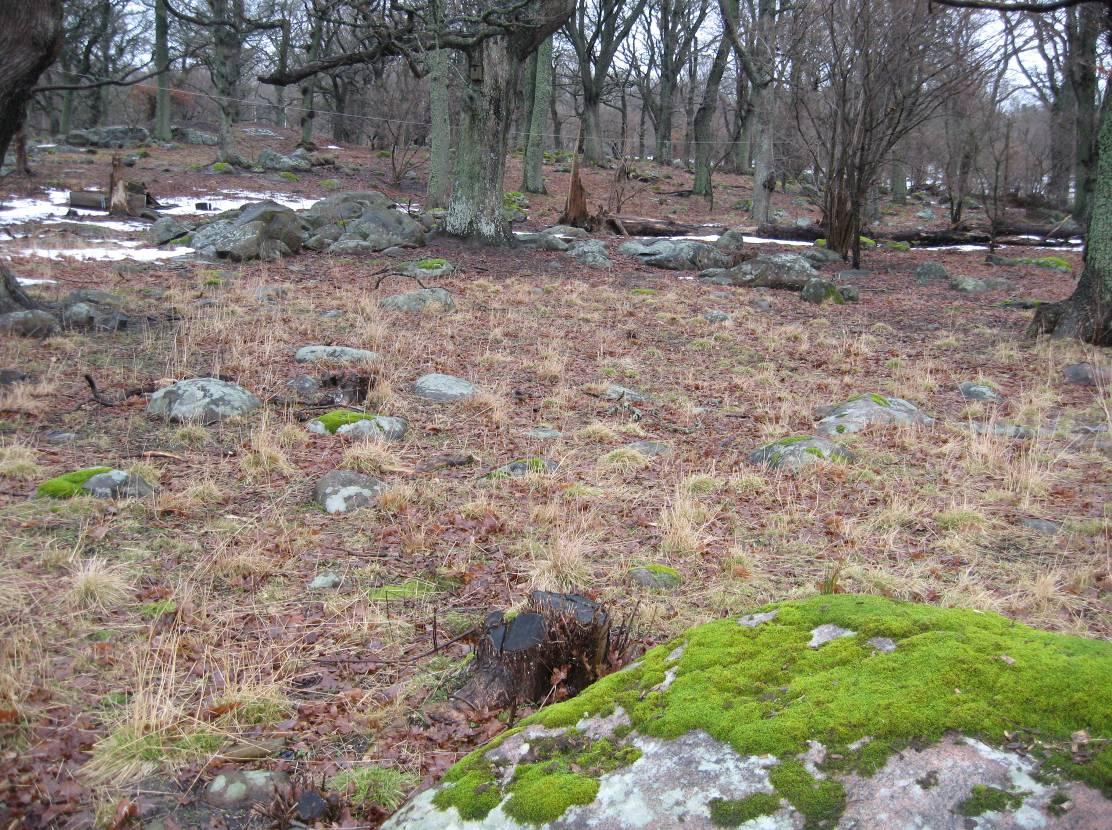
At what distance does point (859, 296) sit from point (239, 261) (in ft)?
34.0

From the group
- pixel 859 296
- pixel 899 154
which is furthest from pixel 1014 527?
pixel 899 154

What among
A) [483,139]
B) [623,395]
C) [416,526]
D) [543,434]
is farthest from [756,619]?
[483,139]

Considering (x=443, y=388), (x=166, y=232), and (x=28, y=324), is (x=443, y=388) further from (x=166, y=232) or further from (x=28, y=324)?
(x=166, y=232)

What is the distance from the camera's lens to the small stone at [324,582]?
160 inches

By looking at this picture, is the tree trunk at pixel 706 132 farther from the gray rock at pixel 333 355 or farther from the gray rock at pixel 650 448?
the gray rock at pixel 650 448

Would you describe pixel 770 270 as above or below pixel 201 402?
above

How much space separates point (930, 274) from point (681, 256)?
4.83m

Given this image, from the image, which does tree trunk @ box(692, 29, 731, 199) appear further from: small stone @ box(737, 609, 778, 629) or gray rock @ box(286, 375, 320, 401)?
small stone @ box(737, 609, 778, 629)

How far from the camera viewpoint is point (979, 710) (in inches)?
73.4

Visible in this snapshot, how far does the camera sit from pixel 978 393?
26.0 ft

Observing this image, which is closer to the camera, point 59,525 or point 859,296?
point 59,525

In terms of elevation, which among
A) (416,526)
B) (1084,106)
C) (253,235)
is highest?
(1084,106)

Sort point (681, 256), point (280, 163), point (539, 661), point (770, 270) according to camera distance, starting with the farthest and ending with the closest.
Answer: point (280, 163), point (681, 256), point (770, 270), point (539, 661)

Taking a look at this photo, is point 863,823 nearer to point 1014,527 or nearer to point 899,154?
point 1014,527
